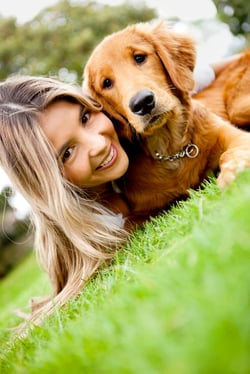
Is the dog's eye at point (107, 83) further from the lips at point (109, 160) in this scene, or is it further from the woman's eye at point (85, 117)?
the lips at point (109, 160)

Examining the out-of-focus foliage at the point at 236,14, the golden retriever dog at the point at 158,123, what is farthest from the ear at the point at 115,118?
the out-of-focus foliage at the point at 236,14

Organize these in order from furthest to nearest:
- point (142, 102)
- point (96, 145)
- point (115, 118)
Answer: point (115, 118), point (96, 145), point (142, 102)

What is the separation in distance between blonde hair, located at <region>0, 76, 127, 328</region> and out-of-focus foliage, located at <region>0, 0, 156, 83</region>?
17.5 m

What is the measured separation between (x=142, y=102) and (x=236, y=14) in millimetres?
7714

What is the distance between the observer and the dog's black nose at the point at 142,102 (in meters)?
3.25

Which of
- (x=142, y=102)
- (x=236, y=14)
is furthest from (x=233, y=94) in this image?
(x=236, y=14)

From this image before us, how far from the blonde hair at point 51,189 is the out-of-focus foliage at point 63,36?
17.5 metres

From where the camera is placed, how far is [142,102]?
3.26m

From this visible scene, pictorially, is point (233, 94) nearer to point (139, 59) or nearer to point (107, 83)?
point (139, 59)

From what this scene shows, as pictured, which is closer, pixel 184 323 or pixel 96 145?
pixel 184 323

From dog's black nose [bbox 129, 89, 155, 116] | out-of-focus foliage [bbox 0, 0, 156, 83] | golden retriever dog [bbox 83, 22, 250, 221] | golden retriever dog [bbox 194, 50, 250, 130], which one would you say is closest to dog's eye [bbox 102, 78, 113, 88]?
golden retriever dog [bbox 83, 22, 250, 221]

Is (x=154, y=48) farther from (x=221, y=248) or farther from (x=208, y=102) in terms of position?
(x=221, y=248)

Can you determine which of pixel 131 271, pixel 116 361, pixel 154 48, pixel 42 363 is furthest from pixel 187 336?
pixel 154 48

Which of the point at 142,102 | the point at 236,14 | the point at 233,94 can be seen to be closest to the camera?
the point at 142,102
